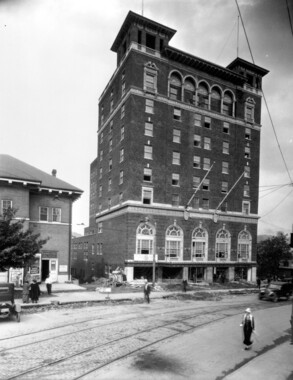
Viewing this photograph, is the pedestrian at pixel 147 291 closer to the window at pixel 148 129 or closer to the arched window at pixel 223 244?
the window at pixel 148 129

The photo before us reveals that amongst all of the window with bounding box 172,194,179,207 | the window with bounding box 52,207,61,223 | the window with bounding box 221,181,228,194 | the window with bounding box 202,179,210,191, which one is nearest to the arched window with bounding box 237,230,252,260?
the window with bounding box 221,181,228,194

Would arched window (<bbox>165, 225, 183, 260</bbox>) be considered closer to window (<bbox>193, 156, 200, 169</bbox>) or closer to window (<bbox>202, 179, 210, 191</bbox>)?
window (<bbox>202, 179, 210, 191</bbox>)

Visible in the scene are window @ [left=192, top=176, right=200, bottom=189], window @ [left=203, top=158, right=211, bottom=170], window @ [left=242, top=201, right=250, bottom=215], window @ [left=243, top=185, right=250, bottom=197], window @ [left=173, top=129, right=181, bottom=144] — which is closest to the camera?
window @ [left=173, top=129, right=181, bottom=144]

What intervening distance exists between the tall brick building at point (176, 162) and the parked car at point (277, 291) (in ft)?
50.0

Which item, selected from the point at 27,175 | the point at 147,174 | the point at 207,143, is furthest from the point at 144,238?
the point at 207,143

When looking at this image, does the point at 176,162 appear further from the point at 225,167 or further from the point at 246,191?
the point at 246,191

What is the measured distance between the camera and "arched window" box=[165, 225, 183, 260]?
145ft

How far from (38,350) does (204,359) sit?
19.7 feet

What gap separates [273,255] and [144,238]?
854 inches

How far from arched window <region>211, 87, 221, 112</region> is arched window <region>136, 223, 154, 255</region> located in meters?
21.0

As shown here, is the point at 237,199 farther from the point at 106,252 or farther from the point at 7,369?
the point at 7,369

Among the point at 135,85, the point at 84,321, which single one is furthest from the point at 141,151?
the point at 84,321

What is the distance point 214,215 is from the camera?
A: 47969 millimetres

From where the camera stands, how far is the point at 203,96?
4956cm
